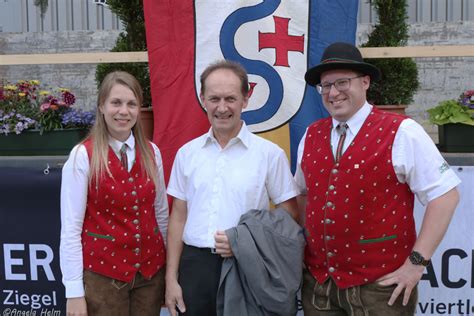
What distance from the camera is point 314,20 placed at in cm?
338

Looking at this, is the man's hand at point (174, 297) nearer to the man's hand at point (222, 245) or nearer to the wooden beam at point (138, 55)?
the man's hand at point (222, 245)

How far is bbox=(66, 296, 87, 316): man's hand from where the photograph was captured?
226 cm

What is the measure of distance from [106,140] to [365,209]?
1.08 m

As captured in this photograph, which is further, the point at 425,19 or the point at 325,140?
the point at 425,19

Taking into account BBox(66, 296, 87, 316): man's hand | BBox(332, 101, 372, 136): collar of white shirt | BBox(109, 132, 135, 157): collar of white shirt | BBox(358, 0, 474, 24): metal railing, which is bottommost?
BBox(66, 296, 87, 316): man's hand

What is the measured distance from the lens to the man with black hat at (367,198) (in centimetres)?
204

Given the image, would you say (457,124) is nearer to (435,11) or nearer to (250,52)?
(250,52)

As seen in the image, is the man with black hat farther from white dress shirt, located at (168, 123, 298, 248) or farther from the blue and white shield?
the blue and white shield

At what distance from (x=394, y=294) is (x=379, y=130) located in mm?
600

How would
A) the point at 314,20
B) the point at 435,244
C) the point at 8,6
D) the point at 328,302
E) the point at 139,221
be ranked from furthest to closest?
the point at 8,6, the point at 314,20, the point at 139,221, the point at 328,302, the point at 435,244

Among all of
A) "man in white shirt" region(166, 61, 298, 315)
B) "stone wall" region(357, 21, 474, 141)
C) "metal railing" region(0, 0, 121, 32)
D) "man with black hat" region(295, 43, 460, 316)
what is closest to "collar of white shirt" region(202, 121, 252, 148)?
"man in white shirt" region(166, 61, 298, 315)

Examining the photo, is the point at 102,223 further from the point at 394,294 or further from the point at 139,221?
the point at 394,294

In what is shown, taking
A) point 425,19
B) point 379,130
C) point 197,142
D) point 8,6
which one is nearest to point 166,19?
point 197,142

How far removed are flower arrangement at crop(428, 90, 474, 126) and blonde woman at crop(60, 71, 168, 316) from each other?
2.05 metres
